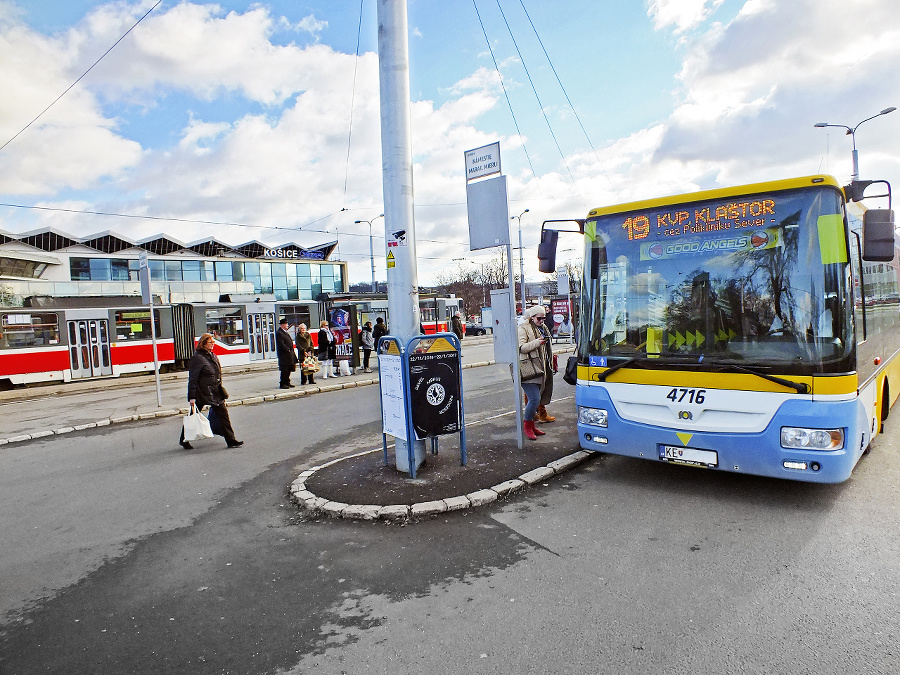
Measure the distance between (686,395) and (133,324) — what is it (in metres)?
23.7

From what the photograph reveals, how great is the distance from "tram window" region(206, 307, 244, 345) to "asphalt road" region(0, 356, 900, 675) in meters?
18.8

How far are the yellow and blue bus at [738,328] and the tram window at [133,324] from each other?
2147 centimetres

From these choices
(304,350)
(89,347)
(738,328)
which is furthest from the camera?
(89,347)

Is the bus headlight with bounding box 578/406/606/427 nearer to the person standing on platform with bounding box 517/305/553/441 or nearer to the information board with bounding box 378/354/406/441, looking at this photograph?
the person standing on platform with bounding box 517/305/553/441

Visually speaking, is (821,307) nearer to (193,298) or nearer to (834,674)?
(834,674)

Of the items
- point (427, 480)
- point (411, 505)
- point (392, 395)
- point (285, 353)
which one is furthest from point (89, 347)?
point (411, 505)

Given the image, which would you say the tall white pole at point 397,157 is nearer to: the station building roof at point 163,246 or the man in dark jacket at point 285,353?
the man in dark jacket at point 285,353

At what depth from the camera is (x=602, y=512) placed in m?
4.98

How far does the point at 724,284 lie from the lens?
5012 millimetres

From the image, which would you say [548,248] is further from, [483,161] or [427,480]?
[427,480]

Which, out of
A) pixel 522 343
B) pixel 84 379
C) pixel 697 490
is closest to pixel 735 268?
pixel 697 490

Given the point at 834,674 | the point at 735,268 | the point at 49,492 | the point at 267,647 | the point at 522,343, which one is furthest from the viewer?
the point at 522,343

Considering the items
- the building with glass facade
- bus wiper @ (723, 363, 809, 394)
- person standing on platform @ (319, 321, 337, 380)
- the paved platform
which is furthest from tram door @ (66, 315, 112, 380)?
bus wiper @ (723, 363, 809, 394)

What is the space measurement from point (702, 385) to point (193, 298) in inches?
1656
